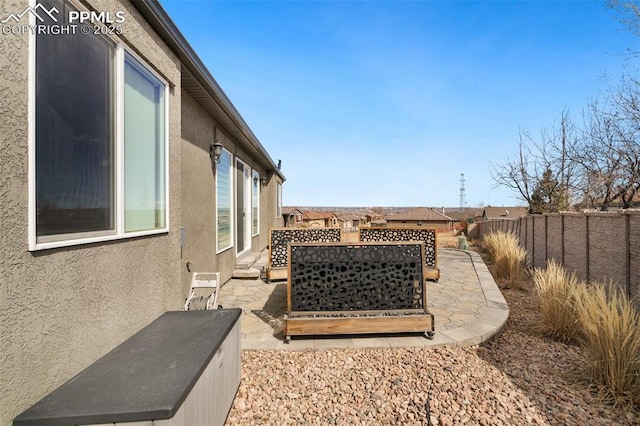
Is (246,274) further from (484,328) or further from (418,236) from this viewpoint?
(484,328)

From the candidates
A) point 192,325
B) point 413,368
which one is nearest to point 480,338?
point 413,368

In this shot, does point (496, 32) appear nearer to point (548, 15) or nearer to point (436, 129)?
point (548, 15)

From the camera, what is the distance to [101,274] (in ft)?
6.27

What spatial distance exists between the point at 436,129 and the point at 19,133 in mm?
14659

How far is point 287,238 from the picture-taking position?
607 cm

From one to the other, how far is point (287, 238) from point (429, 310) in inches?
126

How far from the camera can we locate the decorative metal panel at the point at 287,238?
600 cm

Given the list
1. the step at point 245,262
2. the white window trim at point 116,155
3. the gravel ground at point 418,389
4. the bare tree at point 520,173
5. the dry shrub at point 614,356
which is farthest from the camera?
the bare tree at point 520,173

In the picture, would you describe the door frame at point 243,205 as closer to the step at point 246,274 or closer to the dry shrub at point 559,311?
the step at point 246,274

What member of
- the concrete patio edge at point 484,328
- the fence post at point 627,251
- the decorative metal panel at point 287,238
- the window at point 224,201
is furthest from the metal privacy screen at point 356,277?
the fence post at point 627,251

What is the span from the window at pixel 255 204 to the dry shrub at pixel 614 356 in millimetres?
7392

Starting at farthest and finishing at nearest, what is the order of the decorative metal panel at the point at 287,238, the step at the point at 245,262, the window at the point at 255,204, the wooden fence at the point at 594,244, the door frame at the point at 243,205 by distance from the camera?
the window at the point at 255,204
the door frame at the point at 243,205
the step at the point at 245,262
the decorative metal panel at the point at 287,238
the wooden fence at the point at 594,244

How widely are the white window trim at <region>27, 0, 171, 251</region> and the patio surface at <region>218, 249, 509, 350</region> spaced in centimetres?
184

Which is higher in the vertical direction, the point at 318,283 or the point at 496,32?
the point at 496,32
